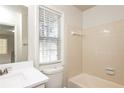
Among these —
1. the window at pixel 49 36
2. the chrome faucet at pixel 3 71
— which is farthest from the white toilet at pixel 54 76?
the chrome faucet at pixel 3 71

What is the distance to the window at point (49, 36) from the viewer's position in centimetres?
175

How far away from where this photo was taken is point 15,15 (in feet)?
4.75

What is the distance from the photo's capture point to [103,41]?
2.24 metres

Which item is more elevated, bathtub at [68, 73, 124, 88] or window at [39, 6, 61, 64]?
window at [39, 6, 61, 64]

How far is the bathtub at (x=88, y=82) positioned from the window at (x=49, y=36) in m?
0.61

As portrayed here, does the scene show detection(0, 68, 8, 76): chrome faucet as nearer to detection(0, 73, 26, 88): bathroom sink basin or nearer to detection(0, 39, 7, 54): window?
detection(0, 73, 26, 88): bathroom sink basin

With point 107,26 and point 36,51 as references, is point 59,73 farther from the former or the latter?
point 107,26

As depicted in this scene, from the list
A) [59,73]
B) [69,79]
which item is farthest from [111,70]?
[59,73]

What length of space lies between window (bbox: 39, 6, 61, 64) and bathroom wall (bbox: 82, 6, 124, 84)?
79 centimetres

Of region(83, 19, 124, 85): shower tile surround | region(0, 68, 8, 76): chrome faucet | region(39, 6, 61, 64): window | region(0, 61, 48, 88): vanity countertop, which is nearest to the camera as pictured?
region(0, 61, 48, 88): vanity countertop

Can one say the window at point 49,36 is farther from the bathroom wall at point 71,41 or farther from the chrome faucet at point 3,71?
the chrome faucet at point 3,71

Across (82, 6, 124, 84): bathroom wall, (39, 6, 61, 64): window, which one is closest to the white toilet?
(39, 6, 61, 64): window

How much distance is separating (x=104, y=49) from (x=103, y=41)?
0.17 metres

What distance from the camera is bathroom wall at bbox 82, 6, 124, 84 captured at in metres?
2.03
